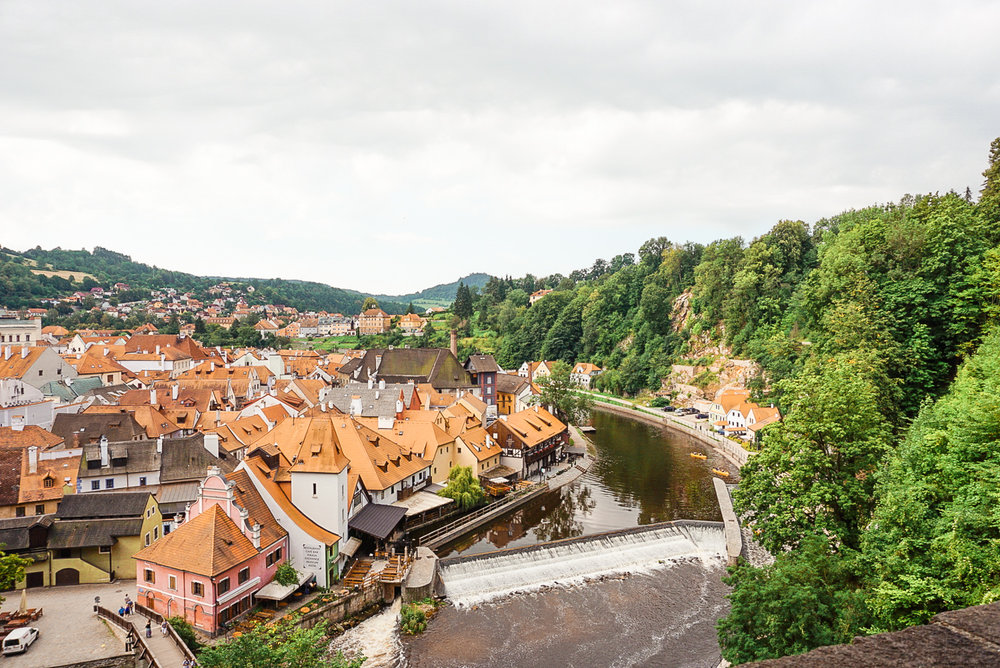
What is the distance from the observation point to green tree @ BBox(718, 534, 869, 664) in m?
14.9

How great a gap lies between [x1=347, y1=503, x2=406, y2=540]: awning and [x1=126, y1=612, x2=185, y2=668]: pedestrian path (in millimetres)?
9540

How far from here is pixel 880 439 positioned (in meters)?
19.7

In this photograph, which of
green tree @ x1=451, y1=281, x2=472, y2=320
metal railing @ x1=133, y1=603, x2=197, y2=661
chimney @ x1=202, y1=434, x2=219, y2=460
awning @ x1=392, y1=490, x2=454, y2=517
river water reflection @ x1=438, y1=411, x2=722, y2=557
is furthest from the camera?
green tree @ x1=451, y1=281, x2=472, y2=320

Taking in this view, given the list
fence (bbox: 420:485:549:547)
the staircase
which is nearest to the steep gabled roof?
the staircase

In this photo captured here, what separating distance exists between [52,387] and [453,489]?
48.2 m

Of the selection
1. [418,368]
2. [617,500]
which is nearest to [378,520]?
[617,500]

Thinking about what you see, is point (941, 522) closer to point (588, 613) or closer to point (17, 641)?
point (588, 613)

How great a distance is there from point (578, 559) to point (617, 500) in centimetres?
1160

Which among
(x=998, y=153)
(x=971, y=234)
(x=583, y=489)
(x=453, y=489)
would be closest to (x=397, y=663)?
(x=453, y=489)

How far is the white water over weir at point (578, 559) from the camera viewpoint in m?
26.8

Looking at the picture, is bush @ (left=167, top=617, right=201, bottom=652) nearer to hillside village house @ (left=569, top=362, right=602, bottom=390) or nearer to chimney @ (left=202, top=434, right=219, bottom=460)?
chimney @ (left=202, top=434, right=219, bottom=460)

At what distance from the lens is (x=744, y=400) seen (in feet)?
201

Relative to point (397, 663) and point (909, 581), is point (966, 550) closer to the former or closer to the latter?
point (909, 581)

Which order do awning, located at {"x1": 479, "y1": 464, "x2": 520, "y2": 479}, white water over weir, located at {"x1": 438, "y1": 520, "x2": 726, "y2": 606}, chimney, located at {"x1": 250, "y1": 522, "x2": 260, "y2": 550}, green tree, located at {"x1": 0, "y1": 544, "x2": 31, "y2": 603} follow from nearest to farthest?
green tree, located at {"x1": 0, "y1": 544, "x2": 31, "y2": 603}, chimney, located at {"x1": 250, "y1": 522, "x2": 260, "y2": 550}, white water over weir, located at {"x1": 438, "y1": 520, "x2": 726, "y2": 606}, awning, located at {"x1": 479, "y1": 464, "x2": 520, "y2": 479}
